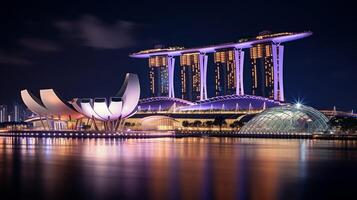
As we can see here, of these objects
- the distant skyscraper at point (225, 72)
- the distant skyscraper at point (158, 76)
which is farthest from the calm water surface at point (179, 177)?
the distant skyscraper at point (158, 76)

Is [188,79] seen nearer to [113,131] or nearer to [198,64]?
[198,64]

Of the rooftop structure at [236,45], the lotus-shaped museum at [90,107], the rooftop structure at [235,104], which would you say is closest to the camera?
the lotus-shaped museum at [90,107]

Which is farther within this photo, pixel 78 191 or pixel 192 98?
pixel 192 98

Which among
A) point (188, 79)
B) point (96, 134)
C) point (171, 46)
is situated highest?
point (171, 46)

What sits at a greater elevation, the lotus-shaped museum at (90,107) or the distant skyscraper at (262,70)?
the distant skyscraper at (262,70)

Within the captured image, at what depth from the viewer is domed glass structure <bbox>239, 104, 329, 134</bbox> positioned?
67250 millimetres

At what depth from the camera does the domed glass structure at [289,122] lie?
6725 centimetres

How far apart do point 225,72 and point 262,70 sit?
10456 mm

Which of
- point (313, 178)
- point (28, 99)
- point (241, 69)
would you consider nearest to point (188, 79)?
point (241, 69)

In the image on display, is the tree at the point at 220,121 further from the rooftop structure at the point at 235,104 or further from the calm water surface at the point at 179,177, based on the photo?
the calm water surface at the point at 179,177

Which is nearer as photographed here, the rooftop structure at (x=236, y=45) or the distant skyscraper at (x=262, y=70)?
the rooftop structure at (x=236, y=45)

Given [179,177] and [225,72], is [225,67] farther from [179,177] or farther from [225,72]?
[179,177]

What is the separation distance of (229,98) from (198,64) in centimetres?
2436

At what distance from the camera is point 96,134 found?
67.3m
